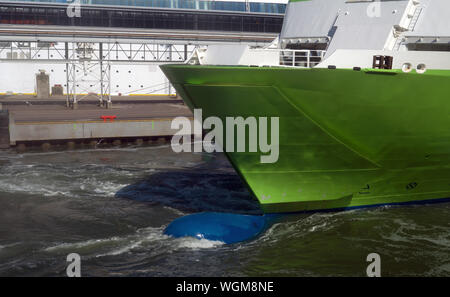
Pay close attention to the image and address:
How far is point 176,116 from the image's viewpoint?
3350 centimetres

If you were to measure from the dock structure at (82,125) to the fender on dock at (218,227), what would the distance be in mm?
15877

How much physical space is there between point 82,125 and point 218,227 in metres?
17.0

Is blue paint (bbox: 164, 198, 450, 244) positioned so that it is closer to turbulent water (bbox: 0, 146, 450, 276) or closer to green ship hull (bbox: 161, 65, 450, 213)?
turbulent water (bbox: 0, 146, 450, 276)

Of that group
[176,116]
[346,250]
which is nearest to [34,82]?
[176,116]

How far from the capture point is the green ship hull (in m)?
13.5

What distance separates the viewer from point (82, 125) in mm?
29328

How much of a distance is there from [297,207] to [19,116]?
2136cm

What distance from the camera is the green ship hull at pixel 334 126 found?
532 inches
